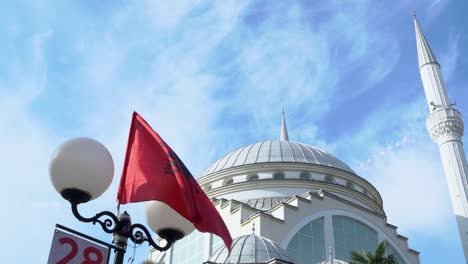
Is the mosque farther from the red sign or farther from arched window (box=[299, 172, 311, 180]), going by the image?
the red sign

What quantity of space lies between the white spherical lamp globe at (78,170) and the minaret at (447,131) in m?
34.8

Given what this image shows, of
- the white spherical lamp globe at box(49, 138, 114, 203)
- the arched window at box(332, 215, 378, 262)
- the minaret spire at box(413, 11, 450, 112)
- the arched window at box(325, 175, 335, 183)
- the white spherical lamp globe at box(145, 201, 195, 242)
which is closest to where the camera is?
the white spherical lamp globe at box(49, 138, 114, 203)

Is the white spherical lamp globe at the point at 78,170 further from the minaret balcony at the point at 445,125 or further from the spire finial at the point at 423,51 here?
the spire finial at the point at 423,51

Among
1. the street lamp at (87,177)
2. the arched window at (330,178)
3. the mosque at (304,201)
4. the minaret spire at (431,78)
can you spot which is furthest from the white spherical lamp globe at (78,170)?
the minaret spire at (431,78)

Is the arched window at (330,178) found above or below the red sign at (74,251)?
above

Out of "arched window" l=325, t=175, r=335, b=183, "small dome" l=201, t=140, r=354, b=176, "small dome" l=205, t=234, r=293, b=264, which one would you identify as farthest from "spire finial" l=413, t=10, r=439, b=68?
"small dome" l=205, t=234, r=293, b=264

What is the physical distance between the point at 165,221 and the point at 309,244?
22.0 metres

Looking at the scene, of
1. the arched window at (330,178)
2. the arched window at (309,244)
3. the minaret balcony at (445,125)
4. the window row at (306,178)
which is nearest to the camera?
the arched window at (309,244)

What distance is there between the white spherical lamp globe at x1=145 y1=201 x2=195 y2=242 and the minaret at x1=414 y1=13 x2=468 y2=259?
33.6m

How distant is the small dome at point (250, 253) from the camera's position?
19.1m

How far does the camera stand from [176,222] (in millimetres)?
7266

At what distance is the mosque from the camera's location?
27713 mm

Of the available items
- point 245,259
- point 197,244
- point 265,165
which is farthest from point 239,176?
point 245,259

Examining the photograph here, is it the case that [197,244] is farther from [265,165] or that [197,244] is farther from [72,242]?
[72,242]
